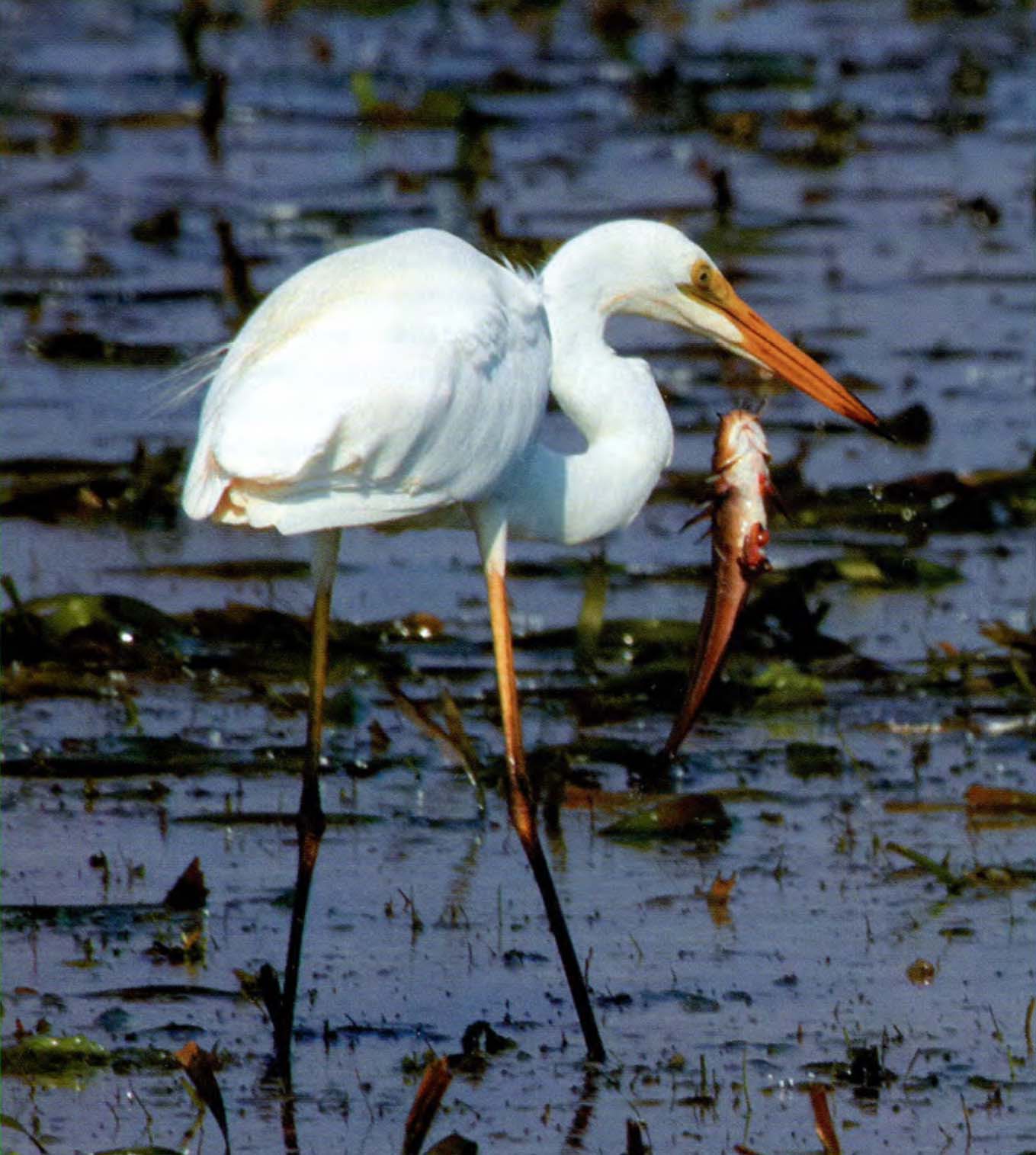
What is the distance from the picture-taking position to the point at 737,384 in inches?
456

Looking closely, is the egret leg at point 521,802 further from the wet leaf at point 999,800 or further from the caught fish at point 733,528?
the wet leaf at point 999,800

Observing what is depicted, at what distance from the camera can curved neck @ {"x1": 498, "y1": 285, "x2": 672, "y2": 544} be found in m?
6.01

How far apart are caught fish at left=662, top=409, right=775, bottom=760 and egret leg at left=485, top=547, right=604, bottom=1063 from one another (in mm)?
483

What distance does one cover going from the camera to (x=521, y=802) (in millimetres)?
6047

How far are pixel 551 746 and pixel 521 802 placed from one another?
4.49ft

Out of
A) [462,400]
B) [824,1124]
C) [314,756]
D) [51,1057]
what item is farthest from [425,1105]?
[462,400]

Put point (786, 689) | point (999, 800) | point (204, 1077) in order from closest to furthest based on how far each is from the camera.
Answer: point (204, 1077) → point (999, 800) → point (786, 689)

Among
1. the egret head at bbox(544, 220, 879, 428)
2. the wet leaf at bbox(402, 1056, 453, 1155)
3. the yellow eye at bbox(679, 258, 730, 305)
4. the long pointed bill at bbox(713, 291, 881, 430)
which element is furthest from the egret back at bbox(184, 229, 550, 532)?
the wet leaf at bbox(402, 1056, 453, 1155)

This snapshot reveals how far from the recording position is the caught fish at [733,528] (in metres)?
5.96

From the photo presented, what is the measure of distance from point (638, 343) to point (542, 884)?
6.53 metres

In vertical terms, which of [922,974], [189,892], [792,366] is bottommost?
[922,974]

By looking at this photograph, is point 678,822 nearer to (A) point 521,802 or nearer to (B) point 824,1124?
(A) point 521,802

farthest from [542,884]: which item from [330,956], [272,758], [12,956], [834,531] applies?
[834,531]

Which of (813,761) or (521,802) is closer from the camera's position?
(521,802)
